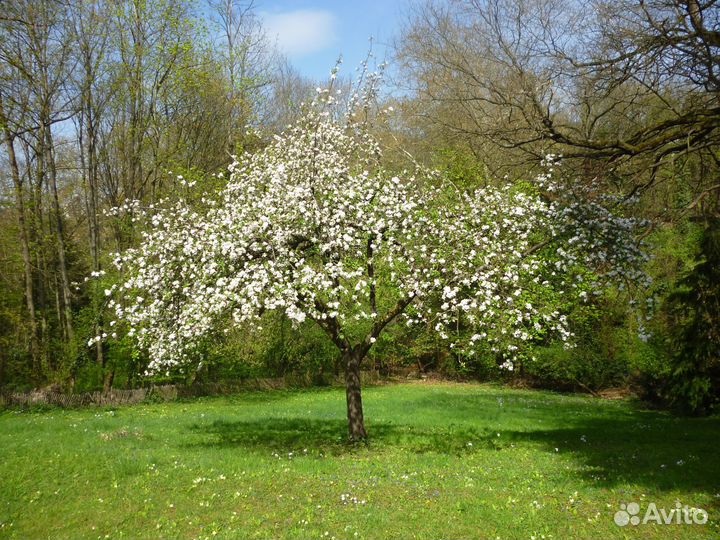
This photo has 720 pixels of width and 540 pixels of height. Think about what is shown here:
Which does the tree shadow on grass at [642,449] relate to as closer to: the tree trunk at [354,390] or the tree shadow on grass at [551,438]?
the tree shadow on grass at [551,438]

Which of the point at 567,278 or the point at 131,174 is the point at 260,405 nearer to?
the point at 131,174

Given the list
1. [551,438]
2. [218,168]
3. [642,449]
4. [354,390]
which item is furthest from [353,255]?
[218,168]

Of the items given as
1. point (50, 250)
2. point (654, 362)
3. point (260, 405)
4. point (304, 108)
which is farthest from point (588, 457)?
point (50, 250)

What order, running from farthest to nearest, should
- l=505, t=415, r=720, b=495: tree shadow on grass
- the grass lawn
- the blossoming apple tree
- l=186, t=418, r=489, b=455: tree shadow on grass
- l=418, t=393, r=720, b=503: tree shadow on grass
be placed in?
l=186, t=418, r=489, b=455: tree shadow on grass, the blossoming apple tree, l=418, t=393, r=720, b=503: tree shadow on grass, l=505, t=415, r=720, b=495: tree shadow on grass, the grass lawn

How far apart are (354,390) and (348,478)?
2.46 meters

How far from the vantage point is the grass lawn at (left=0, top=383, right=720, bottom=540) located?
654 cm

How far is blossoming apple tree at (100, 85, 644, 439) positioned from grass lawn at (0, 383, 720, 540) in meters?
1.89

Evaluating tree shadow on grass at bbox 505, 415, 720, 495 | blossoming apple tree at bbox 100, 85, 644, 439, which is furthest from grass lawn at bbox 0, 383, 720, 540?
blossoming apple tree at bbox 100, 85, 644, 439

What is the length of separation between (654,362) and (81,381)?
813 inches

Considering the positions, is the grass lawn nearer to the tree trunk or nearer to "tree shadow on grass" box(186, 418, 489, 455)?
"tree shadow on grass" box(186, 418, 489, 455)

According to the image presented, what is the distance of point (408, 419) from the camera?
14.5 metres

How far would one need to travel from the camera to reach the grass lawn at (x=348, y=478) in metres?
6.54

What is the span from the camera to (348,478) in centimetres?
834

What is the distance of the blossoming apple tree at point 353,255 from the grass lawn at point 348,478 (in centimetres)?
189
